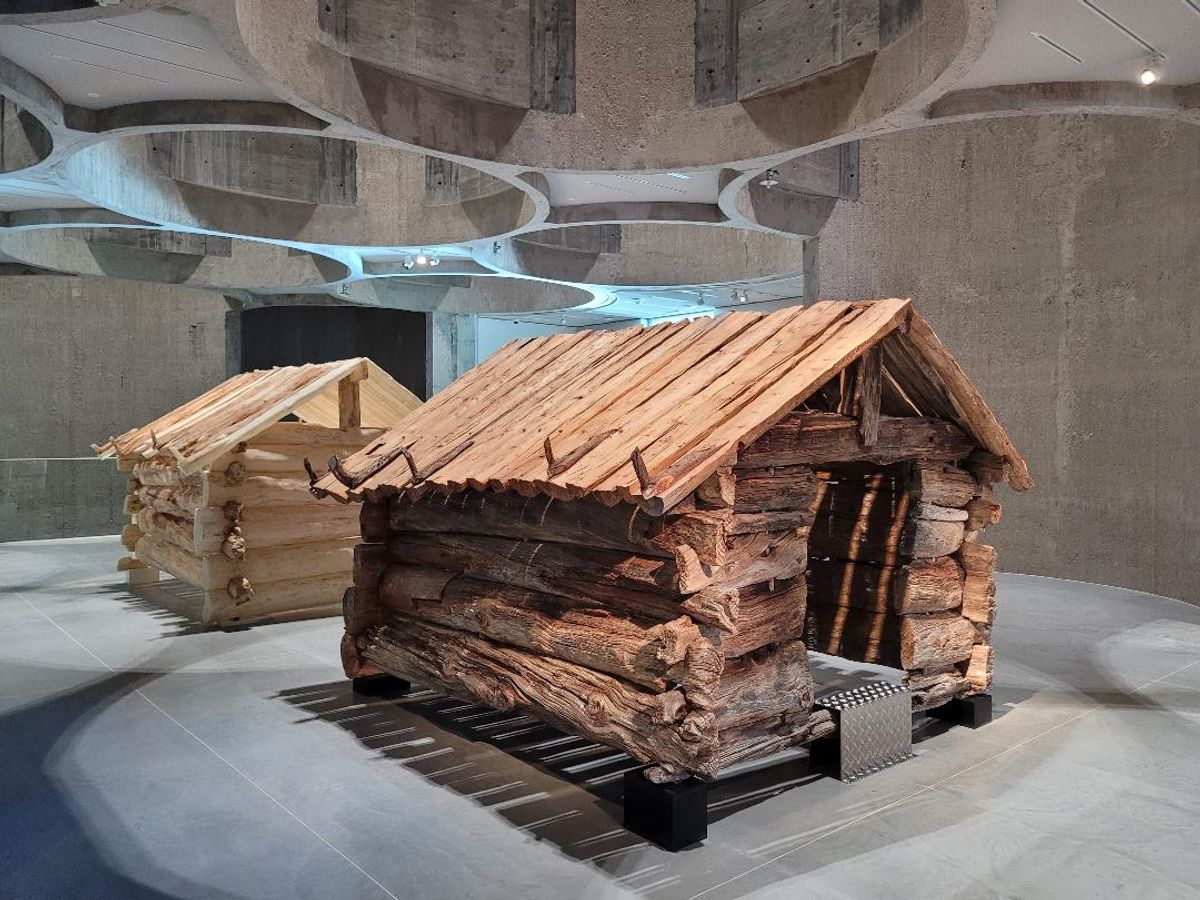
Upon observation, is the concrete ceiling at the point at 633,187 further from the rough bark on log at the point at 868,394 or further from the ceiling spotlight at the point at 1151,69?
the rough bark on log at the point at 868,394

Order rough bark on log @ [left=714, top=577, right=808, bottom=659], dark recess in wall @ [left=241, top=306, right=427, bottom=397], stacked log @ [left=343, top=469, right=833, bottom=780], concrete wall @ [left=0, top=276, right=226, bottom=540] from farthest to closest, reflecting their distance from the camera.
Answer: dark recess in wall @ [left=241, top=306, right=427, bottom=397]
concrete wall @ [left=0, top=276, right=226, bottom=540]
rough bark on log @ [left=714, top=577, right=808, bottom=659]
stacked log @ [left=343, top=469, right=833, bottom=780]

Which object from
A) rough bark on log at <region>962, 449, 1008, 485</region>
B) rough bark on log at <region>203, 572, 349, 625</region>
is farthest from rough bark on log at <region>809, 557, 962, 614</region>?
rough bark on log at <region>203, 572, 349, 625</region>

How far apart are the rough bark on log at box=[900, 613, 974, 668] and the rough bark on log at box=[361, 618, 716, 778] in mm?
2197

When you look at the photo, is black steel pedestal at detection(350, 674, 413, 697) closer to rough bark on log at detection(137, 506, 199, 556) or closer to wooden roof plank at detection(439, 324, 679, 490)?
wooden roof plank at detection(439, 324, 679, 490)

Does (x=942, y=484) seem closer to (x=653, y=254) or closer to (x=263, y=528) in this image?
(x=263, y=528)

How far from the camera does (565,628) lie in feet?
17.5

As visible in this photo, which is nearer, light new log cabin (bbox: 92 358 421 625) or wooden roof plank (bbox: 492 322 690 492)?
wooden roof plank (bbox: 492 322 690 492)

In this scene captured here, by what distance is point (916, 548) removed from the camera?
6.24 metres

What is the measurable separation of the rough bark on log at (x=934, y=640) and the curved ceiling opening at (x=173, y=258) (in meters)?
14.9

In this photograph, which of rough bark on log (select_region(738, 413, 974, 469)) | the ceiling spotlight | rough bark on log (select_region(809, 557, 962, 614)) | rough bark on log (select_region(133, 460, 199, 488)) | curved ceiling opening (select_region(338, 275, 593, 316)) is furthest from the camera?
curved ceiling opening (select_region(338, 275, 593, 316))

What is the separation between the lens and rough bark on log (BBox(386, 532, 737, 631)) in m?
4.60

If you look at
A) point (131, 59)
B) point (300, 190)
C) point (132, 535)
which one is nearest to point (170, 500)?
point (132, 535)

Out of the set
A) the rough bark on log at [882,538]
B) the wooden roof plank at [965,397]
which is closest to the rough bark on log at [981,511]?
the rough bark on log at [882,538]

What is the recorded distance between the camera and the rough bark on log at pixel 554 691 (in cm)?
457
